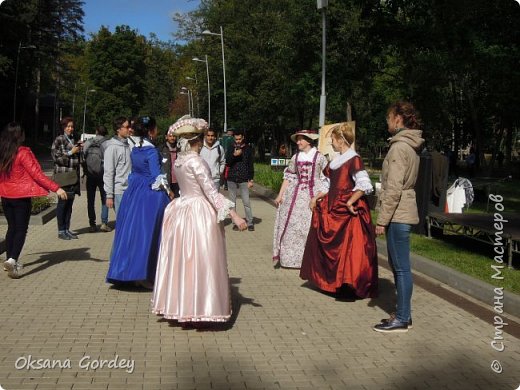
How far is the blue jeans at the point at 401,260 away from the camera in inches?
214

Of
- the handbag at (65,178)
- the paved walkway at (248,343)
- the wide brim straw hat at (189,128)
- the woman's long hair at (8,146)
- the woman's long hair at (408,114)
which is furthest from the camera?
the handbag at (65,178)

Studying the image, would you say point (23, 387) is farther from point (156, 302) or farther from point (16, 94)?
point (16, 94)

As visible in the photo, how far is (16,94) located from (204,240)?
177 ft

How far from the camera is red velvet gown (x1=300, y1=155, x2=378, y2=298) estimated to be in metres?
6.60

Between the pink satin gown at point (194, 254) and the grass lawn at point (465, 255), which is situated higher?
the pink satin gown at point (194, 254)

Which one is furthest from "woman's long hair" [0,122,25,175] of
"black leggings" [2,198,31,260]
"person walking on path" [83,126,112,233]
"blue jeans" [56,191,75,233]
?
"person walking on path" [83,126,112,233]

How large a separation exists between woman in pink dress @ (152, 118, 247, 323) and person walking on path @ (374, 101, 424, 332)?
1.27 metres

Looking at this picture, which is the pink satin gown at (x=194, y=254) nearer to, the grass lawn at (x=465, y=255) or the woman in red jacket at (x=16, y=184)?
the woman in red jacket at (x=16, y=184)

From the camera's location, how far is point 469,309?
6469 mm

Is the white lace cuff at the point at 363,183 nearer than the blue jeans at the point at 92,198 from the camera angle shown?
Yes

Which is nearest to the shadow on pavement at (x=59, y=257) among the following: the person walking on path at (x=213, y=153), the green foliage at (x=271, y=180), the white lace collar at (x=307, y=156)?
the person walking on path at (x=213, y=153)

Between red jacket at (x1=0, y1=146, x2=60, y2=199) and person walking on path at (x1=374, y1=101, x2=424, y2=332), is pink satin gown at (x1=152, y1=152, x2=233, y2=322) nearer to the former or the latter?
person walking on path at (x1=374, y1=101, x2=424, y2=332)

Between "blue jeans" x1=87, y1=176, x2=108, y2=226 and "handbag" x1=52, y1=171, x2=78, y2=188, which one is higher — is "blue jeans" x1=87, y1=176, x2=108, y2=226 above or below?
below

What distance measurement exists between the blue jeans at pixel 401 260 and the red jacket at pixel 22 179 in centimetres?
404
